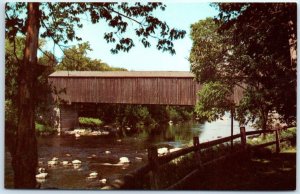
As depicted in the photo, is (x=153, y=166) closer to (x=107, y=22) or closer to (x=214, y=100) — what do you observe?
(x=214, y=100)

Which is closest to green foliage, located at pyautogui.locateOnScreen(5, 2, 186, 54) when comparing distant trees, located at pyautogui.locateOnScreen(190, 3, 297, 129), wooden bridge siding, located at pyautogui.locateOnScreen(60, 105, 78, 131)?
distant trees, located at pyautogui.locateOnScreen(190, 3, 297, 129)

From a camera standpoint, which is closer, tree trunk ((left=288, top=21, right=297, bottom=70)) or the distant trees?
tree trunk ((left=288, top=21, right=297, bottom=70))

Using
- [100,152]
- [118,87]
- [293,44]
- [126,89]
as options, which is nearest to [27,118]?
[118,87]

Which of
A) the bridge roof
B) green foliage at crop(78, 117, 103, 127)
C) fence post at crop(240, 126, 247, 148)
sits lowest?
fence post at crop(240, 126, 247, 148)

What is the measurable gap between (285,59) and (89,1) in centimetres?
262

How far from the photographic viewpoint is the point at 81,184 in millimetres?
5082

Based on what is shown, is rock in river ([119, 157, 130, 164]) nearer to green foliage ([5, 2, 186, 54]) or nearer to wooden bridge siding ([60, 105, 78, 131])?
wooden bridge siding ([60, 105, 78, 131])

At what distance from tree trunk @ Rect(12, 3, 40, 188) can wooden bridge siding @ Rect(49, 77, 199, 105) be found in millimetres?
395

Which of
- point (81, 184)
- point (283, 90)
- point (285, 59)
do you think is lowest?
point (81, 184)

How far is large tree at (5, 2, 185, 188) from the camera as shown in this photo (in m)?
4.75

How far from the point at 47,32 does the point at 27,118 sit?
1160 mm

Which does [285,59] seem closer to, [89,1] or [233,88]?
[233,88]

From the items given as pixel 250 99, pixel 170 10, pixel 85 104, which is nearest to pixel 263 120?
pixel 250 99

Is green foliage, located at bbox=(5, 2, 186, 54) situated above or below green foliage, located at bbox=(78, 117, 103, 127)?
above
